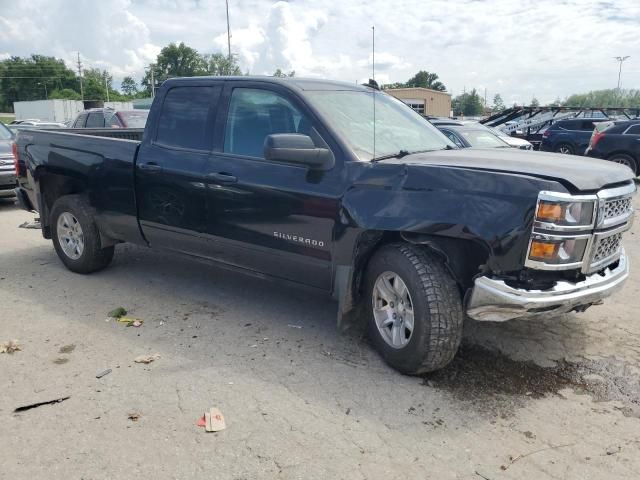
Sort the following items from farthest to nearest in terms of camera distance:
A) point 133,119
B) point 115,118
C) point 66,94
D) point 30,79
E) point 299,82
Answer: point 30,79 → point 66,94 → point 133,119 → point 115,118 → point 299,82

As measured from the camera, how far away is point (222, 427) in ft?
10.3

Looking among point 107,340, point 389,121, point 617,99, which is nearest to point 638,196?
point 389,121

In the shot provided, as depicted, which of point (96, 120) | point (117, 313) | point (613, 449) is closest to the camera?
point (613, 449)

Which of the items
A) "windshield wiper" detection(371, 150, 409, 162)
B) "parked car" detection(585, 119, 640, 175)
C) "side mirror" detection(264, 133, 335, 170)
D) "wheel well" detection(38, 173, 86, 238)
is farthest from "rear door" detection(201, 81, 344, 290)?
"parked car" detection(585, 119, 640, 175)

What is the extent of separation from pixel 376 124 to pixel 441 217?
1307 mm

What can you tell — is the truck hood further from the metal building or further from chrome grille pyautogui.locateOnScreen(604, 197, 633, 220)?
the metal building

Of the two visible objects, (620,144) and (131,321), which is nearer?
(131,321)

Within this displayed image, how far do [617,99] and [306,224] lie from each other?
87537 mm

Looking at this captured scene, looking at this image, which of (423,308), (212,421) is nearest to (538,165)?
(423,308)

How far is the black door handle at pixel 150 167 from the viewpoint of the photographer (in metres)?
4.91

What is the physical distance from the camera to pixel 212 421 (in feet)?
10.5

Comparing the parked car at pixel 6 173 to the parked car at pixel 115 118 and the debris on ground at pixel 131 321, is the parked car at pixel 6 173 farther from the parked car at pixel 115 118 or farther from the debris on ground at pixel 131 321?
the debris on ground at pixel 131 321

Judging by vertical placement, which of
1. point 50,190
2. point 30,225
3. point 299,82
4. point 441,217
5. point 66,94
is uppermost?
point 66,94

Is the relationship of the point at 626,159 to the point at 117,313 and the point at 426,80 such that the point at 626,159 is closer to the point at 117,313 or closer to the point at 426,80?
the point at 117,313
